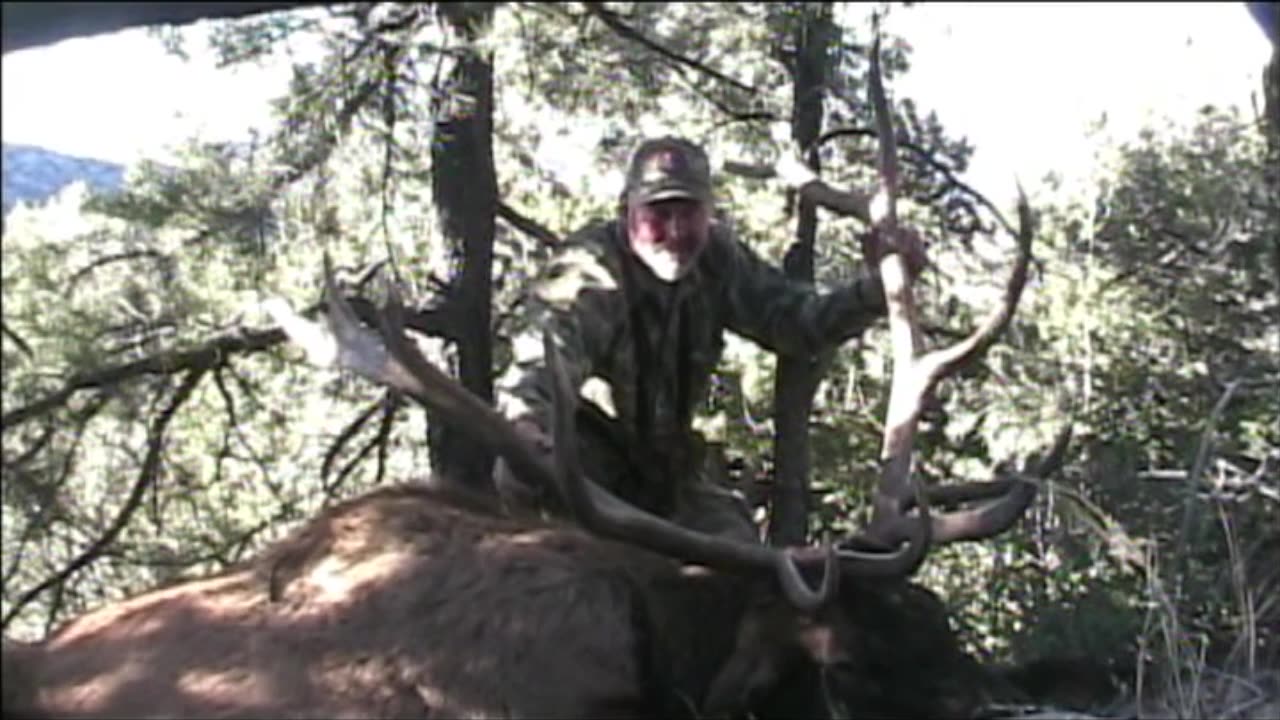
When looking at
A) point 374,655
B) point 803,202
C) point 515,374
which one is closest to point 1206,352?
point 803,202

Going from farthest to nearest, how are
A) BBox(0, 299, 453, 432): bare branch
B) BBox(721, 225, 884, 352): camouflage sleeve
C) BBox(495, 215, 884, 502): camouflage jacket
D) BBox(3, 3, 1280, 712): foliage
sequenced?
BBox(0, 299, 453, 432): bare branch → BBox(3, 3, 1280, 712): foliage → BBox(721, 225, 884, 352): camouflage sleeve → BBox(495, 215, 884, 502): camouflage jacket

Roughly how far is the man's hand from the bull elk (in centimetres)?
51

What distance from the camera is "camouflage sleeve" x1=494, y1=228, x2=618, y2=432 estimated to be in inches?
178

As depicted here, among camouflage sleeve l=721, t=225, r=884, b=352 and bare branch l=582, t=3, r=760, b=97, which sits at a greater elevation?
bare branch l=582, t=3, r=760, b=97

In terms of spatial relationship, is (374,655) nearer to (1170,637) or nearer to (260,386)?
(1170,637)

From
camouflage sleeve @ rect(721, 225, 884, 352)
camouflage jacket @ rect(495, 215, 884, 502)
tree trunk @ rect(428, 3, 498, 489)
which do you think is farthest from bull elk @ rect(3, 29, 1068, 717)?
tree trunk @ rect(428, 3, 498, 489)

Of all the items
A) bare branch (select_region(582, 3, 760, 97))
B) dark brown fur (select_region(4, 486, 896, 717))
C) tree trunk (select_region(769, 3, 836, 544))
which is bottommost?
dark brown fur (select_region(4, 486, 896, 717))

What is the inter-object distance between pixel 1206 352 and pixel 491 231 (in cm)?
309

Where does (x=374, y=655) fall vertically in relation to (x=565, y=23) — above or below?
below

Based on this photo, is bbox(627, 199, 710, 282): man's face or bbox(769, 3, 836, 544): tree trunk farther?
bbox(769, 3, 836, 544): tree trunk

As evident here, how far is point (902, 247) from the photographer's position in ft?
16.4

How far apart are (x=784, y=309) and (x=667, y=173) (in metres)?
0.70

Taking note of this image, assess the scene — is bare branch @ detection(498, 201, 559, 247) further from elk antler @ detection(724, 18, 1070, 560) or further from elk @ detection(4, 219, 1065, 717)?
elk @ detection(4, 219, 1065, 717)

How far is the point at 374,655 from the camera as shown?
388cm
